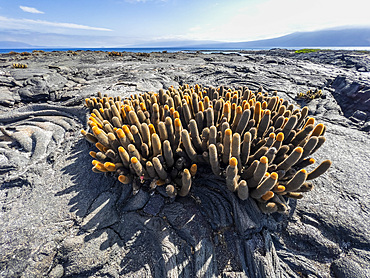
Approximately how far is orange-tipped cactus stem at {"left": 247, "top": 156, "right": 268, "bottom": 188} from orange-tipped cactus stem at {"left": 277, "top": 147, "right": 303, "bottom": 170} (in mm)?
440

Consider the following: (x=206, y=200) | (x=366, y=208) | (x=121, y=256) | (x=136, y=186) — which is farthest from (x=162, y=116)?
(x=366, y=208)

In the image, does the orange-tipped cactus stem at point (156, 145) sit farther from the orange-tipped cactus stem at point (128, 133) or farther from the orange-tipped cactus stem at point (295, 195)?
the orange-tipped cactus stem at point (295, 195)

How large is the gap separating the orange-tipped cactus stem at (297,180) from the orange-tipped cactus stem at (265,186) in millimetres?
258

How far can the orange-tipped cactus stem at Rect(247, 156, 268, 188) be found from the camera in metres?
1.90

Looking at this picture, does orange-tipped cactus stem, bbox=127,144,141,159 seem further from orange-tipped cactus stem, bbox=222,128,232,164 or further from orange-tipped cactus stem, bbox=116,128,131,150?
orange-tipped cactus stem, bbox=222,128,232,164

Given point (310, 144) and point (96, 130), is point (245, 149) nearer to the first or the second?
point (310, 144)

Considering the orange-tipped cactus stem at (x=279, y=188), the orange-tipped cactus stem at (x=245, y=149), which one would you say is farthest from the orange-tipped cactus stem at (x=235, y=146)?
the orange-tipped cactus stem at (x=279, y=188)

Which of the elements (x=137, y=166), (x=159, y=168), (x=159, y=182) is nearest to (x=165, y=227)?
(x=159, y=182)

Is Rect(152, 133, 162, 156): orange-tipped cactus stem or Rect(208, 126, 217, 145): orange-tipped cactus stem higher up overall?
Rect(208, 126, 217, 145): orange-tipped cactus stem

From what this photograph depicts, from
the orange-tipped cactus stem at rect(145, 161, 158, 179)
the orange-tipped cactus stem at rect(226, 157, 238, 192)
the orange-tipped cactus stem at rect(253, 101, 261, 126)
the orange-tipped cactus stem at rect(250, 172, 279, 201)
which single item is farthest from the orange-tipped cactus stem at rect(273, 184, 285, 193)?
the orange-tipped cactus stem at rect(145, 161, 158, 179)

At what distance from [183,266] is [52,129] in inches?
168

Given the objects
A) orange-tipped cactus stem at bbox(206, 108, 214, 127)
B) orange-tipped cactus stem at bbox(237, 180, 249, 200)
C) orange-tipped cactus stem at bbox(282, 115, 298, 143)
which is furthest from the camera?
orange-tipped cactus stem at bbox(206, 108, 214, 127)

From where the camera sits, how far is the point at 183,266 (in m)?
1.93

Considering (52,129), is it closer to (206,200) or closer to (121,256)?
(121,256)
